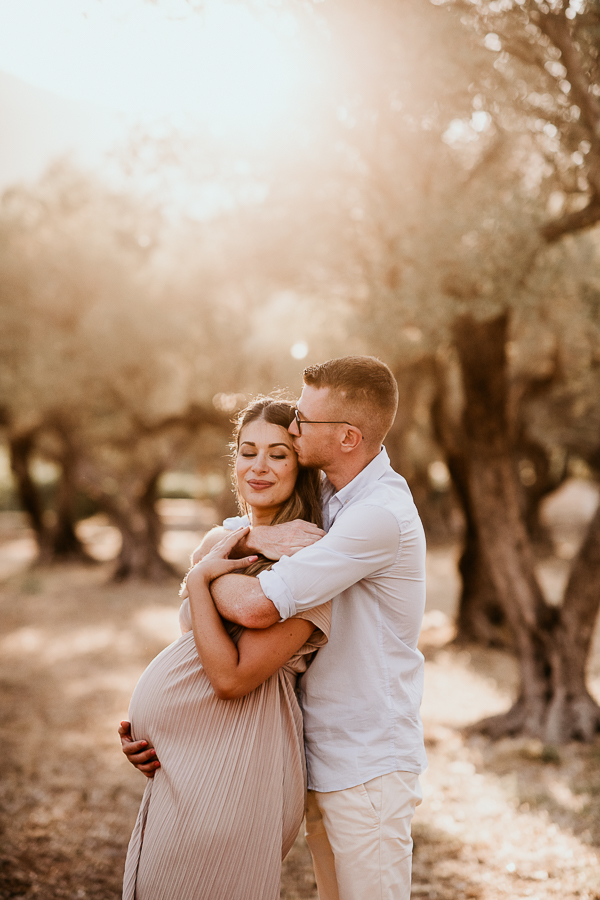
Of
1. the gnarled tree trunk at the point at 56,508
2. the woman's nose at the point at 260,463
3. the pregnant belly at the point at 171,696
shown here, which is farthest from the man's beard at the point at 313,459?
the gnarled tree trunk at the point at 56,508

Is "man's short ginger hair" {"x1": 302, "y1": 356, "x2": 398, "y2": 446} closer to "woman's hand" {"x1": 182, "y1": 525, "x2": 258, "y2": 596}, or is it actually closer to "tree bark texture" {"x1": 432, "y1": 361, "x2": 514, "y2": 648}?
"woman's hand" {"x1": 182, "y1": 525, "x2": 258, "y2": 596}

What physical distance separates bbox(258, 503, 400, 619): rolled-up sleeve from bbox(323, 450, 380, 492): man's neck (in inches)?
10.3

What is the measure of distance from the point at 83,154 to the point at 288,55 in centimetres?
1359

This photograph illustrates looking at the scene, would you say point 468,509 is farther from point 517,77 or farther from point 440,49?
point 440,49

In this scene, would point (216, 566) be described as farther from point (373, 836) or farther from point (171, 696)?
point (373, 836)

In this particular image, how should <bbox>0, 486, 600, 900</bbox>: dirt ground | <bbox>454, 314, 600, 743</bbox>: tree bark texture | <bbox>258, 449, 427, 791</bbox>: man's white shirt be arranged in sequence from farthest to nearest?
1. <bbox>454, 314, 600, 743</bbox>: tree bark texture
2. <bbox>0, 486, 600, 900</bbox>: dirt ground
3. <bbox>258, 449, 427, 791</bbox>: man's white shirt

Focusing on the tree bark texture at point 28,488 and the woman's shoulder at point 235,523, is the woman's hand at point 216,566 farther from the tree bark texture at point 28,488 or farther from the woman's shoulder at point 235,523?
the tree bark texture at point 28,488

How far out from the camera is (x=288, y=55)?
19.0ft

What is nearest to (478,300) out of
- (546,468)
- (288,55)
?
(288,55)

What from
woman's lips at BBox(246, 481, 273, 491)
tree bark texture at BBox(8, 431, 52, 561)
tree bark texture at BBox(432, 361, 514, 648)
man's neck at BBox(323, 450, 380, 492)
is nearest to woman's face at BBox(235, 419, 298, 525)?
woman's lips at BBox(246, 481, 273, 491)

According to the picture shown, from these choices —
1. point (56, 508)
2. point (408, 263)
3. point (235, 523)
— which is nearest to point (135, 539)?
point (56, 508)

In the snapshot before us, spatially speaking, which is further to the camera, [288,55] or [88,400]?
[88,400]

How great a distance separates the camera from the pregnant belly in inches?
91.4

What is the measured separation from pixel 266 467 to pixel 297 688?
821 millimetres
